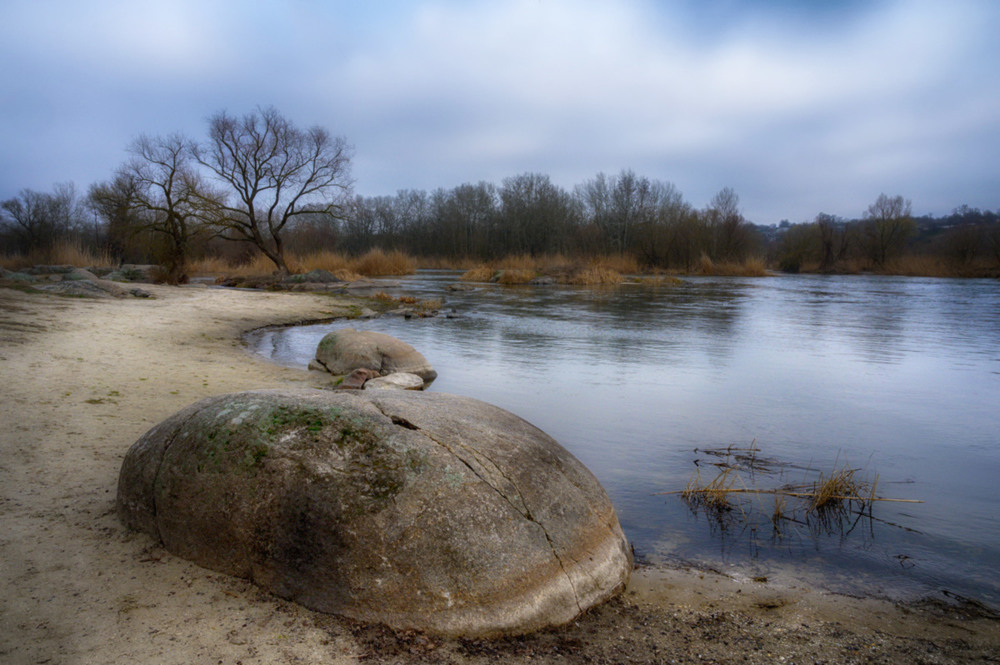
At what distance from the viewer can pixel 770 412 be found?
7742 millimetres

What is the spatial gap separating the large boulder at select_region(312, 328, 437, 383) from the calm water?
0.46 metres

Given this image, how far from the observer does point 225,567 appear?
3.01 meters

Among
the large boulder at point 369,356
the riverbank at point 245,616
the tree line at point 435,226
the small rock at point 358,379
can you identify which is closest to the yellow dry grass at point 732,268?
the tree line at point 435,226

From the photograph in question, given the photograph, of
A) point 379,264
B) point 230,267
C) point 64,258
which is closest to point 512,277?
point 379,264

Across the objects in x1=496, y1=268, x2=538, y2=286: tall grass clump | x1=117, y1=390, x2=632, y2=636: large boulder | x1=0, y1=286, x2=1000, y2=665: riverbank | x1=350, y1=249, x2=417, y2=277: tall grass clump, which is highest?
x1=350, y1=249, x2=417, y2=277: tall grass clump

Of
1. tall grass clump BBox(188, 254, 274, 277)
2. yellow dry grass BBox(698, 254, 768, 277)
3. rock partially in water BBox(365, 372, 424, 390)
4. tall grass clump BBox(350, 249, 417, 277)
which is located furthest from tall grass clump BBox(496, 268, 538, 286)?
rock partially in water BBox(365, 372, 424, 390)

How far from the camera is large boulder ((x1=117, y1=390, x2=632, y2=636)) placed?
2816mm

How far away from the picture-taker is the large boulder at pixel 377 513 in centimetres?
282

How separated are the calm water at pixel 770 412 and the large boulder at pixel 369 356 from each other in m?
0.46

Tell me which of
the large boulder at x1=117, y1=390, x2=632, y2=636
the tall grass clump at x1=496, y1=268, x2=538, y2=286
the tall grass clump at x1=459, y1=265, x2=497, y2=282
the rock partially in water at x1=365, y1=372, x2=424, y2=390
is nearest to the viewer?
A: the large boulder at x1=117, y1=390, x2=632, y2=636

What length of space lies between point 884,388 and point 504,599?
8.43 m

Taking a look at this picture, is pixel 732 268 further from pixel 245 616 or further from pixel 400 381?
pixel 245 616

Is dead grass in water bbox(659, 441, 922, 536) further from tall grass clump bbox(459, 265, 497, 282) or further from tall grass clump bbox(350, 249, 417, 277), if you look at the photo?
tall grass clump bbox(350, 249, 417, 277)

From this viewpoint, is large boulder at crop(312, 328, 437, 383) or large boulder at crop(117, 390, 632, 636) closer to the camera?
large boulder at crop(117, 390, 632, 636)
